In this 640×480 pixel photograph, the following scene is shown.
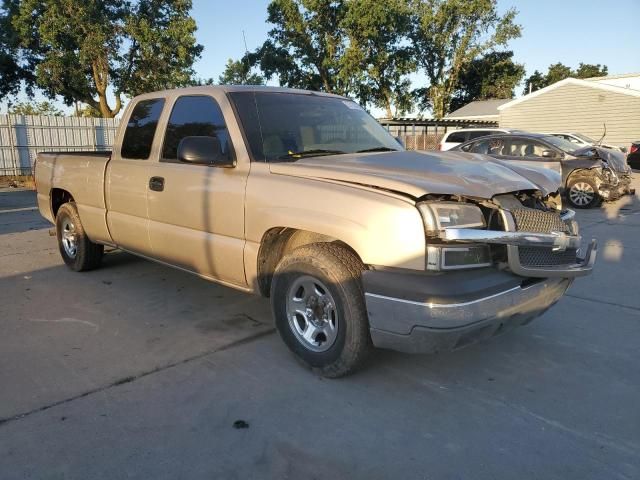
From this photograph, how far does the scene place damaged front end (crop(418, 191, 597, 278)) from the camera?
2828mm

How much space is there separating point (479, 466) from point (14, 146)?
19.7m

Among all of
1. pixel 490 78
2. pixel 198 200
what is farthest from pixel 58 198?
pixel 490 78

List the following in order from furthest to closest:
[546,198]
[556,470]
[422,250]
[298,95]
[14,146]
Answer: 1. [14,146]
2. [298,95]
3. [546,198]
4. [422,250]
5. [556,470]

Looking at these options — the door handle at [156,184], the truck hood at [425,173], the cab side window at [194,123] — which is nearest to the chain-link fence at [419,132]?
the cab side window at [194,123]

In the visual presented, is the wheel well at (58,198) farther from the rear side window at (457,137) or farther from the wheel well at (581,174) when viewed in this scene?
the rear side window at (457,137)

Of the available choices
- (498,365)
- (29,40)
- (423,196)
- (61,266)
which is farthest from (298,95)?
(29,40)

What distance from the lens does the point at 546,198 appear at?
3.63m

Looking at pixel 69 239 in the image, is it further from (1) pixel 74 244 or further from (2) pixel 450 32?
(2) pixel 450 32

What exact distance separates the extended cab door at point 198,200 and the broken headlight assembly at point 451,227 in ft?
4.81

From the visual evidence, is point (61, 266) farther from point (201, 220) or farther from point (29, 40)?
point (29, 40)

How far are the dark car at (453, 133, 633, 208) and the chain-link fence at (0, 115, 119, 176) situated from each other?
14164mm

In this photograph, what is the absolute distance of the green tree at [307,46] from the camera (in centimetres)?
3400

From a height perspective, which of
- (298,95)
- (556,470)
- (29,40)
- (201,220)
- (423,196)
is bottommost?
(556,470)

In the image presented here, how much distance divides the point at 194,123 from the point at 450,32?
1633 inches
